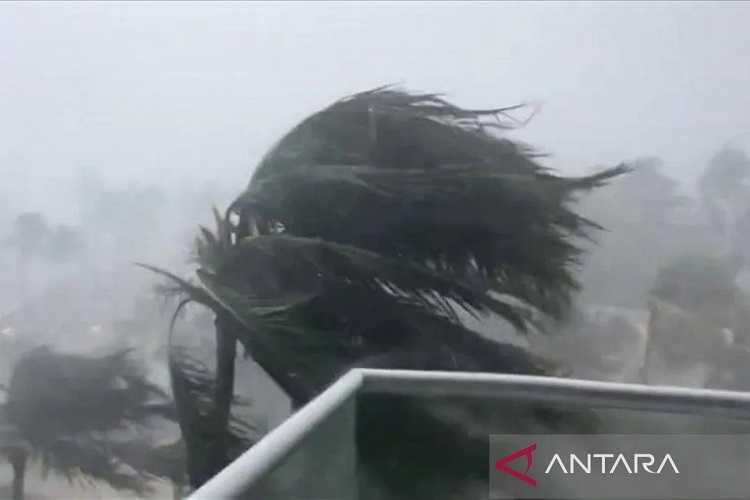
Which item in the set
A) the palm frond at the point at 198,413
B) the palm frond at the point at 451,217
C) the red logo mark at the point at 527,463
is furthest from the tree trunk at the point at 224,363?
the red logo mark at the point at 527,463

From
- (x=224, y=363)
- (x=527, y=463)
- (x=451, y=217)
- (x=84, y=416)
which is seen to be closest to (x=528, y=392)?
(x=527, y=463)

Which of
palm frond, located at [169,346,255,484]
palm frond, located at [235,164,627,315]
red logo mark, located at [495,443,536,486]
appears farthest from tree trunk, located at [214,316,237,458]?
red logo mark, located at [495,443,536,486]

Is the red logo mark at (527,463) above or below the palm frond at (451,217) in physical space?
below

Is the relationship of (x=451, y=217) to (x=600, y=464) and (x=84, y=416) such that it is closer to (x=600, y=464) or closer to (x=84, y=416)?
(x=600, y=464)

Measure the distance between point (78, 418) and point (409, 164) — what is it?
2.72ft

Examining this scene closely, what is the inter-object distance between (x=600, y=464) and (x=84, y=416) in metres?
0.98

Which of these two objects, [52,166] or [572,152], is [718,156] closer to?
[572,152]

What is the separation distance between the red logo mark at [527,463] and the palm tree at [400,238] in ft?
0.88

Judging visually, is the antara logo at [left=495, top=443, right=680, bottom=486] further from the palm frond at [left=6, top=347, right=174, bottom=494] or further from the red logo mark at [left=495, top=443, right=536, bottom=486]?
the palm frond at [left=6, top=347, right=174, bottom=494]

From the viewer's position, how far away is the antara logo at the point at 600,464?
1.50 metres

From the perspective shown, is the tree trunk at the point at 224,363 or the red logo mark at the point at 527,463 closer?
the red logo mark at the point at 527,463

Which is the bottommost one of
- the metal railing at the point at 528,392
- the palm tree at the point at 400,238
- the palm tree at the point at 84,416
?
the palm tree at the point at 84,416

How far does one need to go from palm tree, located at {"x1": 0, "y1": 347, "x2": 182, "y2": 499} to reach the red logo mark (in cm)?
65

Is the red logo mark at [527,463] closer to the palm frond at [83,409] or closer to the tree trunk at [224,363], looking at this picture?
the tree trunk at [224,363]
